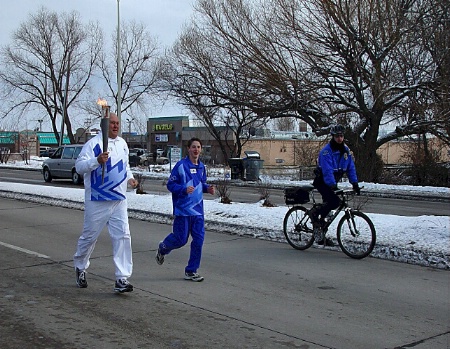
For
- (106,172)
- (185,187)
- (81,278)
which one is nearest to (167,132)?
(185,187)

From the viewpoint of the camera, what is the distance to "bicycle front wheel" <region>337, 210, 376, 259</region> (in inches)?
344

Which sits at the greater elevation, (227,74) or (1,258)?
(227,74)

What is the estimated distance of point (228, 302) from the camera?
640cm

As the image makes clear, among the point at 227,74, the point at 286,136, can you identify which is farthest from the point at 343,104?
the point at 286,136

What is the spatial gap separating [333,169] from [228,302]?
3.30 meters

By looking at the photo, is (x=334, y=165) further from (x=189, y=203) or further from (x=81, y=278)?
(x=81, y=278)

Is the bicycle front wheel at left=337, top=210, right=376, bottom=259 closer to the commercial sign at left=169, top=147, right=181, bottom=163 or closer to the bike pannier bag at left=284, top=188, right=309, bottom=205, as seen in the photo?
the bike pannier bag at left=284, top=188, right=309, bottom=205

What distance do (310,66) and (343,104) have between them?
3030mm

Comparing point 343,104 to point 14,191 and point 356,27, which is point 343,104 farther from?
point 14,191

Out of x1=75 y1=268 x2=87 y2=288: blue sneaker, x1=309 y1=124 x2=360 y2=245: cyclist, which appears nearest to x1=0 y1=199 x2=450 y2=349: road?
x1=75 y1=268 x2=87 y2=288: blue sneaker

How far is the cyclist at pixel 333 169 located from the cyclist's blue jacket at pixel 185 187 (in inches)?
91.6

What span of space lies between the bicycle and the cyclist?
0.13 m

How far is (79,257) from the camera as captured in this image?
22.8ft

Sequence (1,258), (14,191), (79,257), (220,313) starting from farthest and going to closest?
(14,191), (1,258), (79,257), (220,313)
